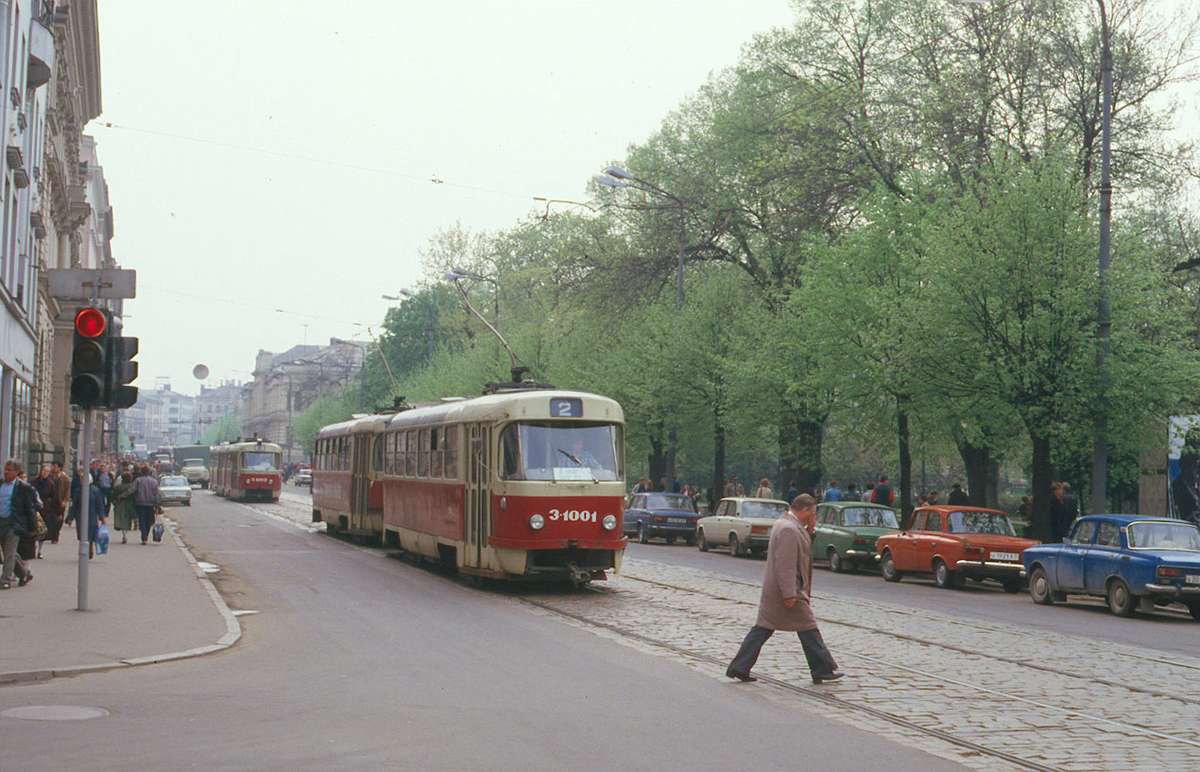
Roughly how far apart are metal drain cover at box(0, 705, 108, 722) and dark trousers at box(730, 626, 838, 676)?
502cm

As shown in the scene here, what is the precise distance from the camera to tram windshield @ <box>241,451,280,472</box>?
6931cm

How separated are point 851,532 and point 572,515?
10.8 metres

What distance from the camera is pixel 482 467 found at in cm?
2106

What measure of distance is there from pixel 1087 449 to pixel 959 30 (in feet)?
42.8

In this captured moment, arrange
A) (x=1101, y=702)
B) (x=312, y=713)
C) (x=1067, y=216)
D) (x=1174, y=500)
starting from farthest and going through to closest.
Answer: (x=1174, y=500) < (x=1067, y=216) < (x=1101, y=702) < (x=312, y=713)

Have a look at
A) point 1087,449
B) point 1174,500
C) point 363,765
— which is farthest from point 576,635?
point 1174,500

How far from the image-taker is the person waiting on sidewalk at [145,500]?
1226 inches

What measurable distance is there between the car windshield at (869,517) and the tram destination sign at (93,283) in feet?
57.6

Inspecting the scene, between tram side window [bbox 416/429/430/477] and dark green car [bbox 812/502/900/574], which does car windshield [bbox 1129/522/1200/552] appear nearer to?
dark green car [bbox 812/502/900/574]

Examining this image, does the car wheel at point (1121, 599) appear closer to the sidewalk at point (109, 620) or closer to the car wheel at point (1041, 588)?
the car wheel at point (1041, 588)

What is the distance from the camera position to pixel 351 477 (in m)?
34.6

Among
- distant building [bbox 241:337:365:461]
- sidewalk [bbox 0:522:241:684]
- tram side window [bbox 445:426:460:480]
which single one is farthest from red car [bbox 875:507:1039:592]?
distant building [bbox 241:337:365:461]

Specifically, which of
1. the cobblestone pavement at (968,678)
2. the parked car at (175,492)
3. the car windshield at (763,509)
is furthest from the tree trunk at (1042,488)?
the parked car at (175,492)

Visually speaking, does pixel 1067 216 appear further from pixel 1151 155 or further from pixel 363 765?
pixel 363 765
